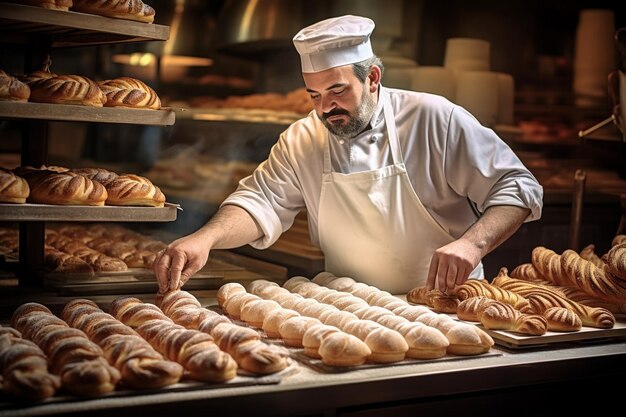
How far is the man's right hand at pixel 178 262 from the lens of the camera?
2.87 m

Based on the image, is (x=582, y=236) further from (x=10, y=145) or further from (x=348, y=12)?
(x=10, y=145)

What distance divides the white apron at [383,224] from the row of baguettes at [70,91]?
2.81 ft

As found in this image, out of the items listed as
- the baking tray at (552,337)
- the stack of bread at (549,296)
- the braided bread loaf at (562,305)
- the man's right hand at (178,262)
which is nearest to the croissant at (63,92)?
the man's right hand at (178,262)

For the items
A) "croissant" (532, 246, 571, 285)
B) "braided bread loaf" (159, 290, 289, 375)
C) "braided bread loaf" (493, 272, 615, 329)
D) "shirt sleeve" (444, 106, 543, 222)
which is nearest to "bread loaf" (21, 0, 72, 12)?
"braided bread loaf" (159, 290, 289, 375)

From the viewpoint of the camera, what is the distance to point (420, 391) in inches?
89.6

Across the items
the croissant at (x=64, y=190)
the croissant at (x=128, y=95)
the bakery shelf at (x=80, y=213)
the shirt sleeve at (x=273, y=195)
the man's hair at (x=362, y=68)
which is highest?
the man's hair at (x=362, y=68)

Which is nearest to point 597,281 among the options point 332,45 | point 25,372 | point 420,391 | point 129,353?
point 420,391

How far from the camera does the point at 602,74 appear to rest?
608 cm

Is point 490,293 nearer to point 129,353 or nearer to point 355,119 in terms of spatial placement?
point 355,119

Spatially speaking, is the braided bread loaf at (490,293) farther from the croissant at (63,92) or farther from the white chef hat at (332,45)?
the croissant at (63,92)

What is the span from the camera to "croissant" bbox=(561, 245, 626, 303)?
2971 mm

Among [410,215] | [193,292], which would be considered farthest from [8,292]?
[410,215]

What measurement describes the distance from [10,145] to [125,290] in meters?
2.55

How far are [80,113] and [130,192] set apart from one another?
0.32 metres
